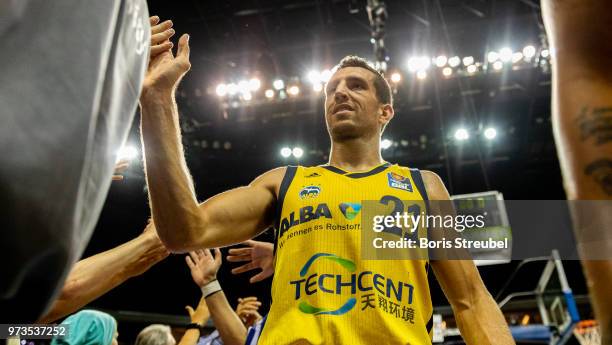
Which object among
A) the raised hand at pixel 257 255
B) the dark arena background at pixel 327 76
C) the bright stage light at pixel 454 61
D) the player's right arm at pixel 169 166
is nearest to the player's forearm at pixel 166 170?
the player's right arm at pixel 169 166

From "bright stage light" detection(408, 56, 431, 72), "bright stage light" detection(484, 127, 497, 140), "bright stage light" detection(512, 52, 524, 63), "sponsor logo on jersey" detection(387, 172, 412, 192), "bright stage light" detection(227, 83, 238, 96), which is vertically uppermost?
"bright stage light" detection(512, 52, 524, 63)

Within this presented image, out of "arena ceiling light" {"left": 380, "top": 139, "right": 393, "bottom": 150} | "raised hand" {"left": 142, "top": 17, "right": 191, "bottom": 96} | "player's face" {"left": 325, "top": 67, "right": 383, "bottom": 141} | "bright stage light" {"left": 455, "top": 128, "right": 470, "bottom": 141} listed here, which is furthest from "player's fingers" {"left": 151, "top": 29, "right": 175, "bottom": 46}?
"bright stage light" {"left": 455, "top": 128, "right": 470, "bottom": 141}

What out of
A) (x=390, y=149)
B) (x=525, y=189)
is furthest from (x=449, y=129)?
(x=525, y=189)

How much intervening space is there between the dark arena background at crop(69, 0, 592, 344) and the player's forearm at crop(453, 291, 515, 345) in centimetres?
731

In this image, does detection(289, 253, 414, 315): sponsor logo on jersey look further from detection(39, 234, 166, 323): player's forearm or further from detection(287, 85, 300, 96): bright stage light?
detection(287, 85, 300, 96): bright stage light

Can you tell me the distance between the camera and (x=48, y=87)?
579 millimetres

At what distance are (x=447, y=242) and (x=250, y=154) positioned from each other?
10124 mm

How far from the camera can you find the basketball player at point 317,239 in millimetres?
1606

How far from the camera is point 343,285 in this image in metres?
1.74

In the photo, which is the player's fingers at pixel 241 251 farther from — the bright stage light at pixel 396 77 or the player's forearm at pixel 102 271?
the bright stage light at pixel 396 77

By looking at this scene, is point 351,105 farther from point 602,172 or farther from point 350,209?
point 602,172

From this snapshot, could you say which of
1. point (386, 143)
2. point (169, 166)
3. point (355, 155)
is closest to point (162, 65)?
point (169, 166)

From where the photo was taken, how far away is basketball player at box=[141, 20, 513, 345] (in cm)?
161

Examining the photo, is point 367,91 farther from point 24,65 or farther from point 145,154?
point 24,65
